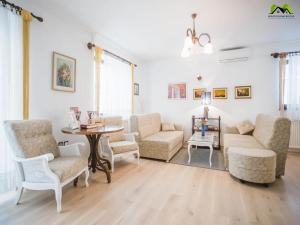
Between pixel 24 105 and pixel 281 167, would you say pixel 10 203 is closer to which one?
pixel 24 105

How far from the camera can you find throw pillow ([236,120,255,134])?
4215 millimetres

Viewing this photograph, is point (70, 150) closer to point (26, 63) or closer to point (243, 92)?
point (26, 63)

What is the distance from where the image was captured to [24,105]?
88.4 inches

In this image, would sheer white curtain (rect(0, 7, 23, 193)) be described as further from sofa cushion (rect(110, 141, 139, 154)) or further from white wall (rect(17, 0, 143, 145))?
sofa cushion (rect(110, 141, 139, 154))

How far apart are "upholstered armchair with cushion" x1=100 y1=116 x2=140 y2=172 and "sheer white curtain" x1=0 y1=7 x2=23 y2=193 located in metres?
1.35

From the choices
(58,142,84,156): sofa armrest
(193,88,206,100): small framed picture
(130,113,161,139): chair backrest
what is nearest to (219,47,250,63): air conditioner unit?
(193,88,206,100): small framed picture

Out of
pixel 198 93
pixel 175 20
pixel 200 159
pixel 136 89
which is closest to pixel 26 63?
pixel 175 20

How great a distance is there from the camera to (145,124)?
4.09 m

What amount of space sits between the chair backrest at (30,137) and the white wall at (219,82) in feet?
12.2

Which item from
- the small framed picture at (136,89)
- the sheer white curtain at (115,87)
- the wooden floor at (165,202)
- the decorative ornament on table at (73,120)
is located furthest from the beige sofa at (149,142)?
the decorative ornament on table at (73,120)

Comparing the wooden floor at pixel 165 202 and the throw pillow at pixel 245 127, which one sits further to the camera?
the throw pillow at pixel 245 127

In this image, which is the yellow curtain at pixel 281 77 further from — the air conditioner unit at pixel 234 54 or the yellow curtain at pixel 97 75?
the yellow curtain at pixel 97 75

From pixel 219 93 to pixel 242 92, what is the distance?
0.58 meters

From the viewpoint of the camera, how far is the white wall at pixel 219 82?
4.32m
